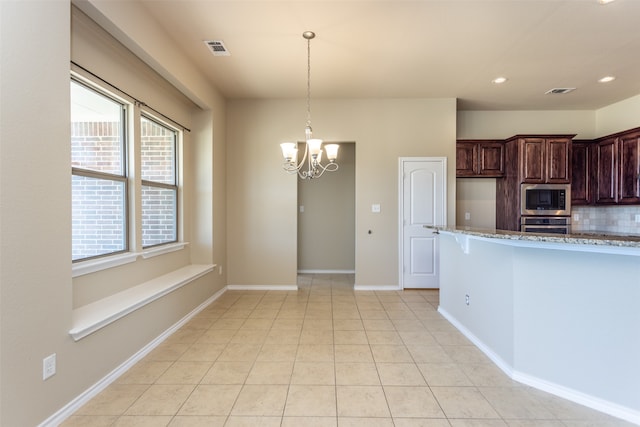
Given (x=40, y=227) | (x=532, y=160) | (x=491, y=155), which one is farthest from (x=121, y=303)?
(x=532, y=160)

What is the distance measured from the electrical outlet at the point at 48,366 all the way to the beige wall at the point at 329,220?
180 inches

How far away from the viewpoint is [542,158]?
448 centimetres

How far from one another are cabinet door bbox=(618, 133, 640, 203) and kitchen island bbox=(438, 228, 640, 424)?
3.43 m

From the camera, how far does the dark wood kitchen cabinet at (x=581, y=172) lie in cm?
479

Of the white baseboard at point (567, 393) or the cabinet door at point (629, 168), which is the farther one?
the cabinet door at point (629, 168)

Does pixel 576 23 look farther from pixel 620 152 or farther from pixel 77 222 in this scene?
pixel 77 222

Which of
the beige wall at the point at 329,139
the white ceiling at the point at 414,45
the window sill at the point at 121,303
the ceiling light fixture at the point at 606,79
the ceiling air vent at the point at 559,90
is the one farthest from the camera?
the beige wall at the point at 329,139

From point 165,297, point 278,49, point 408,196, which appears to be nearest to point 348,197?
point 408,196

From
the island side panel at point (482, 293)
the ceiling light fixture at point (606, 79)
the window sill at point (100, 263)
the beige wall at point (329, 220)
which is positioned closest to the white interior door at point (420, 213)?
the island side panel at point (482, 293)

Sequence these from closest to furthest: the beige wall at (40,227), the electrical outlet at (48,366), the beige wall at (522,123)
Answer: the beige wall at (40,227), the electrical outlet at (48,366), the beige wall at (522,123)

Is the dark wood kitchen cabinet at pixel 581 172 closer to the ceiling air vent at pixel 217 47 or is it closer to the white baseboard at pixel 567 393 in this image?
the white baseboard at pixel 567 393

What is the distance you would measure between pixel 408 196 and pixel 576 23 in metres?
2.61

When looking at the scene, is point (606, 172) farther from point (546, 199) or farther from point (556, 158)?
point (546, 199)

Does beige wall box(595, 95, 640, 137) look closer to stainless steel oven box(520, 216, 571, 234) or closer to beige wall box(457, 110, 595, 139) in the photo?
beige wall box(457, 110, 595, 139)
